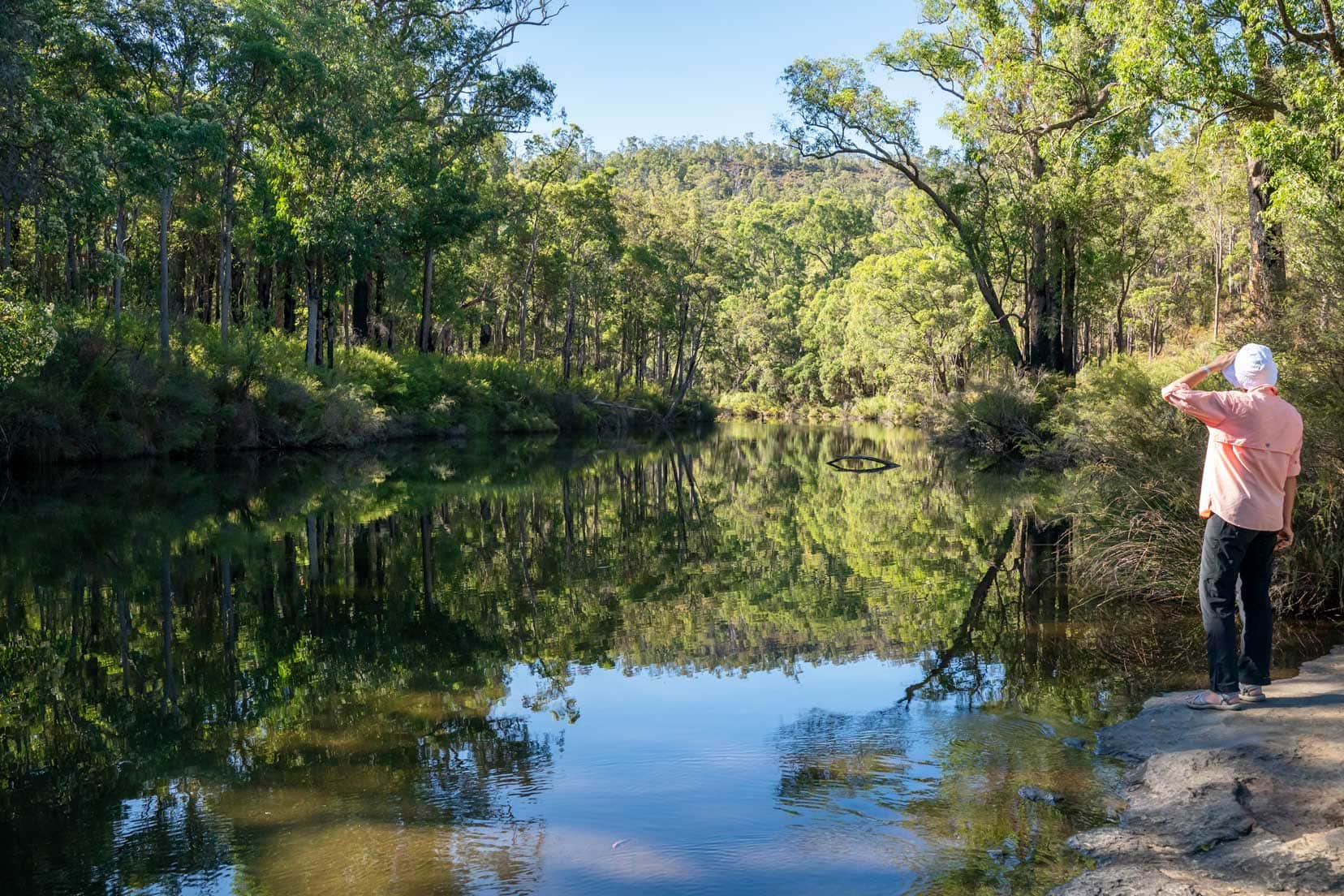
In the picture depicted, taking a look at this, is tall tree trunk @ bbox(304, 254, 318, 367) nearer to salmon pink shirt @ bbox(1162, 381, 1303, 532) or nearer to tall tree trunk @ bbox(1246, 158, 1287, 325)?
tall tree trunk @ bbox(1246, 158, 1287, 325)

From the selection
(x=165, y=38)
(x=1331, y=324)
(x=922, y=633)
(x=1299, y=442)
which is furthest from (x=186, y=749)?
(x=165, y=38)

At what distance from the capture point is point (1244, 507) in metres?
5.88

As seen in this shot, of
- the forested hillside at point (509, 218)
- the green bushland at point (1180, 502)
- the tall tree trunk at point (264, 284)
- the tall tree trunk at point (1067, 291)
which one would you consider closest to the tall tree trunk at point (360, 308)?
the forested hillside at point (509, 218)

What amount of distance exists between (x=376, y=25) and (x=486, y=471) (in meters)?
18.2

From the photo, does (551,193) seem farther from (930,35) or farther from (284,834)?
(284,834)

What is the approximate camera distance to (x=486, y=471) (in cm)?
2502

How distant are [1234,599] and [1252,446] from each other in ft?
2.93

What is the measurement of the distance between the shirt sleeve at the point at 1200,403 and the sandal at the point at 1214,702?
1.57 meters

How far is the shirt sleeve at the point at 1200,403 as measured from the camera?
5.89 metres

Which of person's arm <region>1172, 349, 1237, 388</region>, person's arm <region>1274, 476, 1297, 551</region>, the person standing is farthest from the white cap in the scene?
person's arm <region>1274, 476, 1297, 551</region>

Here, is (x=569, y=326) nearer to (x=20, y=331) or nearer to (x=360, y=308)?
(x=360, y=308)

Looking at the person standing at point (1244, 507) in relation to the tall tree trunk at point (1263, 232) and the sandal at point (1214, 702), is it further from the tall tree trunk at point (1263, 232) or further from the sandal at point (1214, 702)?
the tall tree trunk at point (1263, 232)

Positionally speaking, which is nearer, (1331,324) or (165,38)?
(1331,324)

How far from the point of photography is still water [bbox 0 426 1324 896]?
4.60 meters
